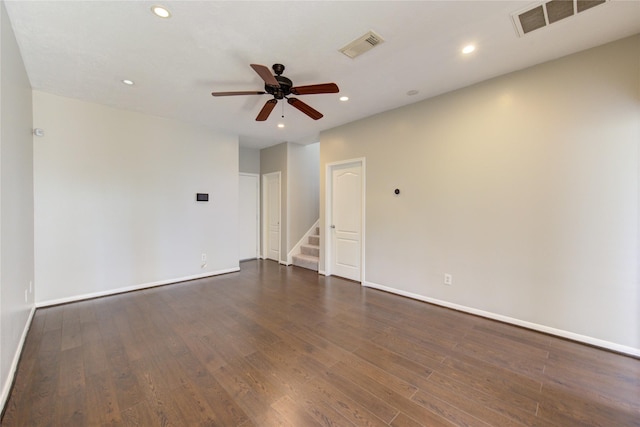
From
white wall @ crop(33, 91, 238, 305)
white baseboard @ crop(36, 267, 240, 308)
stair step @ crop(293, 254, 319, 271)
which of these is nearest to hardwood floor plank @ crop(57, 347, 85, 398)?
white baseboard @ crop(36, 267, 240, 308)

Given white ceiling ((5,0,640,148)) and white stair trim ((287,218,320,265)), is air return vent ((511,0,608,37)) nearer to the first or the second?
white ceiling ((5,0,640,148))

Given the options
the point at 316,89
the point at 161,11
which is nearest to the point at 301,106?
the point at 316,89

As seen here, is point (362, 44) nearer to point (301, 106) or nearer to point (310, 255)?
point (301, 106)

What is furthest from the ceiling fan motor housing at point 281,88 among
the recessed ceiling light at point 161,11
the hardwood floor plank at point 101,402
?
the hardwood floor plank at point 101,402

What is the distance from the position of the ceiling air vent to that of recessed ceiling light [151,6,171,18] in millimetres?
1460

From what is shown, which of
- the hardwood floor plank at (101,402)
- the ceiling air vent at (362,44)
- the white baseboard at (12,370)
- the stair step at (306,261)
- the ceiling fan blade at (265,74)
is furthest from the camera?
the stair step at (306,261)

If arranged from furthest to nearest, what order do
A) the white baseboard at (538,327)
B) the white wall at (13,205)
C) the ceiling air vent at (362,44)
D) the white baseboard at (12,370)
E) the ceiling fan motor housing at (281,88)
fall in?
the ceiling fan motor housing at (281,88), the white baseboard at (538,327), the ceiling air vent at (362,44), the white wall at (13,205), the white baseboard at (12,370)

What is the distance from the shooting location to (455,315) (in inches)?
124

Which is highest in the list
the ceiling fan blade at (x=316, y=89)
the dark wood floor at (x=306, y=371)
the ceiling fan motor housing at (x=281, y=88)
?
the ceiling fan motor housing at (x=281, y=88)

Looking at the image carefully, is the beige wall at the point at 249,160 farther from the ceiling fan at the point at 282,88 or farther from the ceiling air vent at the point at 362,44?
the ceiling air vent at the point at 362,44

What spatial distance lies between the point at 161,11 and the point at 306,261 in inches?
179

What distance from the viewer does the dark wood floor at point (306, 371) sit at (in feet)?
5.45

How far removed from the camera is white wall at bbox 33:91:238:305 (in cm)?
337

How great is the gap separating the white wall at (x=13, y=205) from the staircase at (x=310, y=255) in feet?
13.2
